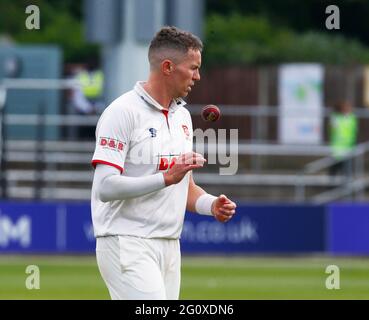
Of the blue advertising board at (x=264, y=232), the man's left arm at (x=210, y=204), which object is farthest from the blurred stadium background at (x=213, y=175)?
the man's left arm at (x=210, y=204)

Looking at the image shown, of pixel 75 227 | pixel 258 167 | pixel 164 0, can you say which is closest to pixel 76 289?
pixel 75 227

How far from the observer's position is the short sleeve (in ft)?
32.0

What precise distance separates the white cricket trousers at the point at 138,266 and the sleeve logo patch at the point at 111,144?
1.92 ft

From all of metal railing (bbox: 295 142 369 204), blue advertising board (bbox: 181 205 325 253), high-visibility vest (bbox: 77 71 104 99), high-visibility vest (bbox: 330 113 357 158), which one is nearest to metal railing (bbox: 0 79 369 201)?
metal railing (bbox: 295 142 369 204)

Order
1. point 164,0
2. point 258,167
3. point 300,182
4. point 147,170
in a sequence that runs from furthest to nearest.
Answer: point 258,167
point 300,182
point 164,0
point 147,170

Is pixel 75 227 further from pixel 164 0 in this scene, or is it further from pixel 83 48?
pixel 83 48

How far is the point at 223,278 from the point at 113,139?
11.6 metres

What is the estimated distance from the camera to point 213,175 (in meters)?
29.7

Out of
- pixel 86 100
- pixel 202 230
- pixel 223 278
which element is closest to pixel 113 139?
pixel 223 278

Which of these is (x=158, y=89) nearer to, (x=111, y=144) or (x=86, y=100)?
(x=111, y=144)

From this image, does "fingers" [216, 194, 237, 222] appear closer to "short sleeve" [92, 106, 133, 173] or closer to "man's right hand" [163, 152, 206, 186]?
"man's right hand" [163, 152, 206, 186]

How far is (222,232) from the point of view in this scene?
25.7 meters

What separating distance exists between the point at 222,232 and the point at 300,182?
367 centimetres
